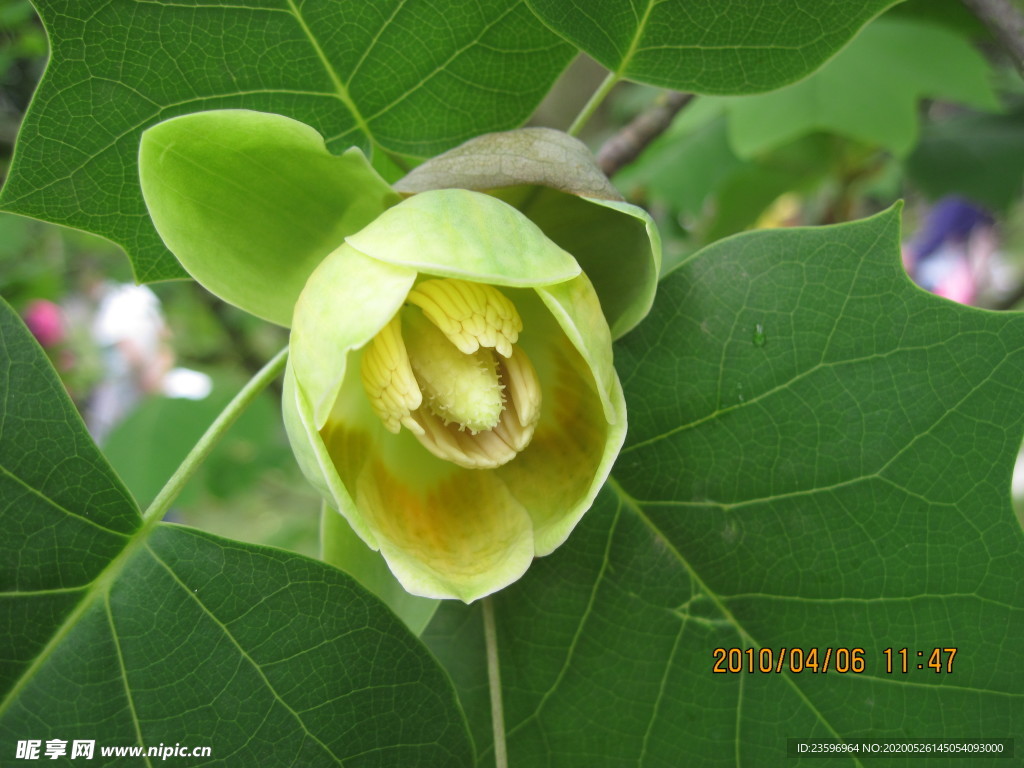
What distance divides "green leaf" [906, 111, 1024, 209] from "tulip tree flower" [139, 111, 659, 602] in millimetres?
1931

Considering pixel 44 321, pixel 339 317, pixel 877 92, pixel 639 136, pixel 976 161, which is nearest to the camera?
pixel 339 317

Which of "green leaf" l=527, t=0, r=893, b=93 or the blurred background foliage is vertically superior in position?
the blurred background foliage

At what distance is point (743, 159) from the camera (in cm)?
244

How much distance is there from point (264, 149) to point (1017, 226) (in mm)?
5959

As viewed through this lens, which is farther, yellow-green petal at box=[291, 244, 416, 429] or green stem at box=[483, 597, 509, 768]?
green stem at box=[483, 597, 509, 768]

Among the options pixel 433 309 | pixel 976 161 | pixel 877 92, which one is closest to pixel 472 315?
pixel 433 309

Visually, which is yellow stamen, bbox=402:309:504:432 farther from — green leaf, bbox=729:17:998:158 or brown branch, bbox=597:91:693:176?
green leaf, bbox=729:17:998:158

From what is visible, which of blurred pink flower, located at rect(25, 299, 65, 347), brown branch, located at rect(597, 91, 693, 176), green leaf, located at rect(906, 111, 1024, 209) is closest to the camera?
brown branch, located at rect(597, 91, 693, 176)

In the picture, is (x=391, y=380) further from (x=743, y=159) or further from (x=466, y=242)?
(x=743, y=159)

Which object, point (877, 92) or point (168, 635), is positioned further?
point (877, 92)

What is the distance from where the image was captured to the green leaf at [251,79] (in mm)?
925

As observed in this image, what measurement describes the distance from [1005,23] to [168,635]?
124 centimetres

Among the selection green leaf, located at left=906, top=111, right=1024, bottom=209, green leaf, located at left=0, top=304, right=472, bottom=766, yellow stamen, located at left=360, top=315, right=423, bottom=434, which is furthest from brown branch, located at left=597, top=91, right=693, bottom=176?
green leaf, located at left=906, top=111, right=1024, bottom=209

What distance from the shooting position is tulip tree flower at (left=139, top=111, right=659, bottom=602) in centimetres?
74
